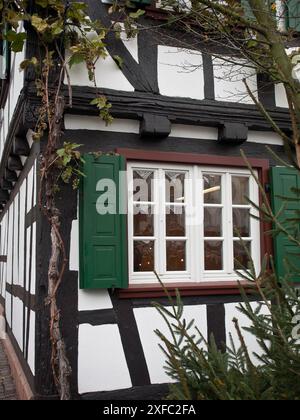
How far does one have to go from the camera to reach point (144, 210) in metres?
4.50

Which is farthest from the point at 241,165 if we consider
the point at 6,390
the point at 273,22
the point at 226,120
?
the point at 6,390

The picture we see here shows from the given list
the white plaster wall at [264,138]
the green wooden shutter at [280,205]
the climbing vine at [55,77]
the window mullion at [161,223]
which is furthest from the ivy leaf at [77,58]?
the green wooden shutter at [280,205]

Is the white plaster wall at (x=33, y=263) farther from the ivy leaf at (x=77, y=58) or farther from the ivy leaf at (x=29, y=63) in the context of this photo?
the ivy leaf at (x=77, y=58)

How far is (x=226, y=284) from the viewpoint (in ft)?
14.9

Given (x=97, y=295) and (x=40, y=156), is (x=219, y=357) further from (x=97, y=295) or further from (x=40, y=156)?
(x=40, y=156)

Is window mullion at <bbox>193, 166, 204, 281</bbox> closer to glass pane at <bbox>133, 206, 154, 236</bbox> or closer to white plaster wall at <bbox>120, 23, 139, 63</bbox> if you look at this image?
glass pane at <bbox>133, 206, 154, 236</bbox>

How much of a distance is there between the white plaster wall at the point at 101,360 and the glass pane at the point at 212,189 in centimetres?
162

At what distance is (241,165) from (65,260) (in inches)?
82.6

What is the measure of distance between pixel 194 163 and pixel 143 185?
0.57m

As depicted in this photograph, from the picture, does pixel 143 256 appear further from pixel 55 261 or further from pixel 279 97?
pixel 279 97

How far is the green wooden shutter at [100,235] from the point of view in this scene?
4.06 meters

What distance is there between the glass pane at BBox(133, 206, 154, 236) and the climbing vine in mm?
729

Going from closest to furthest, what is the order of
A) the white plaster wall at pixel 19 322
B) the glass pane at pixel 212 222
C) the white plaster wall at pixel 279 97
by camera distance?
the glass pane at pixel 212 222 < the white plaster wall at pixel 279 97 < the white plaster wall at pixel 19 322

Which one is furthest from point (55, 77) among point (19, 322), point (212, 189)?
point (19, 322)
